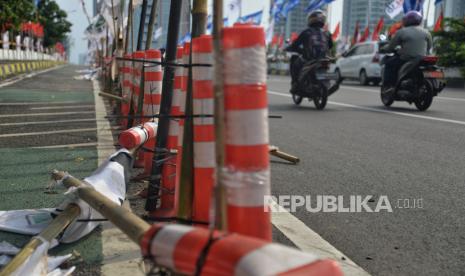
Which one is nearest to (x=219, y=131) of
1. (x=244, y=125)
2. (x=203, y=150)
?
(x=244, y=125)

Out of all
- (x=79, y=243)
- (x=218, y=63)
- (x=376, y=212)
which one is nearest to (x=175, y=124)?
(x=79, y=243)

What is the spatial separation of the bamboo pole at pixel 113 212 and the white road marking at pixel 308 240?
→ 3.35 feet

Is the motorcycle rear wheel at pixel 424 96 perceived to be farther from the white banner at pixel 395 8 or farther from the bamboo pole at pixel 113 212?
the white banner at pixel 395 8

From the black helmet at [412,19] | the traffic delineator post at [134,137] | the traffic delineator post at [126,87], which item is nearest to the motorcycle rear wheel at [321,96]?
the black helmet at [412,19]

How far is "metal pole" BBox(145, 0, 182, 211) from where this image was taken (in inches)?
153

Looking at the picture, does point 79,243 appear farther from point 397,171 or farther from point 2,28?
point 2,28

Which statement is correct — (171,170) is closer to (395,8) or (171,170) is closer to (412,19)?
(412,19)

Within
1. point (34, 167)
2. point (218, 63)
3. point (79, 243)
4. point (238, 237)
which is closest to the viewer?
point (238, 237)

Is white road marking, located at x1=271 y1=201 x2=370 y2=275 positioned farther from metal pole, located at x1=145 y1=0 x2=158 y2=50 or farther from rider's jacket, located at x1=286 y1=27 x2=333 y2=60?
rider's jacket, located at x1=286 y1=27 x2=333 y2=60

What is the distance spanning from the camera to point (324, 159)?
19.8ft

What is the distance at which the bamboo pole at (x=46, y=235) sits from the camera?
2541mm

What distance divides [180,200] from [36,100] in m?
10.6

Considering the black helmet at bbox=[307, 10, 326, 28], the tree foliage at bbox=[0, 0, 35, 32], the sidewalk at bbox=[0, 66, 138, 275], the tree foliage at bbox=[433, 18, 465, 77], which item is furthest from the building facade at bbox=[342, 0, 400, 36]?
the sidewalk at bbox=[0, 66, 138, 275]

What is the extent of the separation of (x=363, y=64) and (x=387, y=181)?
20.7m
